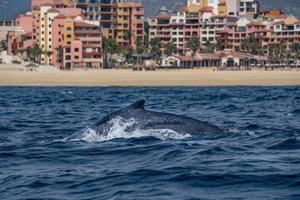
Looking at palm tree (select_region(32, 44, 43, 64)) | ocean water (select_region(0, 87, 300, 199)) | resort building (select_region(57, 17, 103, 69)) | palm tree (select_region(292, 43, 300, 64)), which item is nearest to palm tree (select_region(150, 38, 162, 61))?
resort building (select_region(57, 17, 103, 69))

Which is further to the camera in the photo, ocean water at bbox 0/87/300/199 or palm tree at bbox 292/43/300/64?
palm tree at bbox 292/43/300/64

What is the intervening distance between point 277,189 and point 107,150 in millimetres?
7840

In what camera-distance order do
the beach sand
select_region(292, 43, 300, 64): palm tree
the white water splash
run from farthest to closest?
select_region(292, 43, 300, 64): palm tree, the beach sand, the white water splash

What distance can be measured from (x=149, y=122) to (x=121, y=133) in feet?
4.15

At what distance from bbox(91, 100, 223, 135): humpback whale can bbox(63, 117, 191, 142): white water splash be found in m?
0.08

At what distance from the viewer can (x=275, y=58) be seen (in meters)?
195

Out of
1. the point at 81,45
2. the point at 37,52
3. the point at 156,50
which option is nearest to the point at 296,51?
the point at 156,50

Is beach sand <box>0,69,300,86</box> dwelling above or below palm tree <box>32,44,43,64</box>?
below

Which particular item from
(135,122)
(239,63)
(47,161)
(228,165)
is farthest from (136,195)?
(239,63)

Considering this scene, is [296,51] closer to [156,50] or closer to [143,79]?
[156,50]

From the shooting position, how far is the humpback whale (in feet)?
91.4

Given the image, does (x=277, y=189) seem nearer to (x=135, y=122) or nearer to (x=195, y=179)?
(x=195, y=179)

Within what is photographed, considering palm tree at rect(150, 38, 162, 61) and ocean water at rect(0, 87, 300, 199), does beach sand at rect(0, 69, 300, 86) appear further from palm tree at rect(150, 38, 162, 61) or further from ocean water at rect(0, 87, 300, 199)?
ocean water at rect(0, 87, 300, 199)

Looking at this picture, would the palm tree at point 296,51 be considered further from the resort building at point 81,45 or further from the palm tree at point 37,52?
the palm tree at point 37,52
